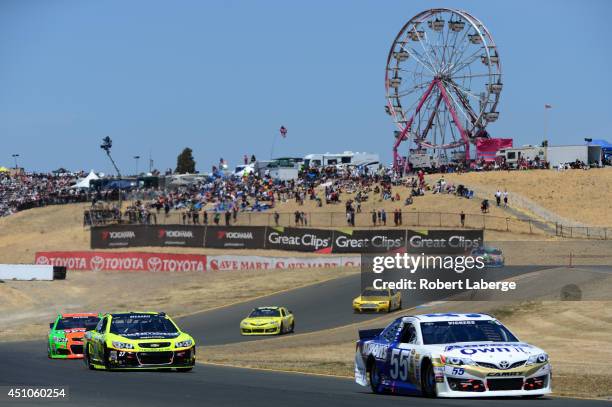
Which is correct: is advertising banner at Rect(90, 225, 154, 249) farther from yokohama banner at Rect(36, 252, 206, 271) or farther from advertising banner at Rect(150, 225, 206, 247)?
yokohama banner at Rect(36, 252, 206, 271)

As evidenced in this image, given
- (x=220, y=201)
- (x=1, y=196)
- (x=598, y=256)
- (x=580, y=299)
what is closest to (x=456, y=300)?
(x=580, y=299)

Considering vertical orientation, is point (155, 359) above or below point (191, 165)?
below

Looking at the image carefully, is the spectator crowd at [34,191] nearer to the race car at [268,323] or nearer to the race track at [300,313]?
the race track at [300,313]

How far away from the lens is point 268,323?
116ft

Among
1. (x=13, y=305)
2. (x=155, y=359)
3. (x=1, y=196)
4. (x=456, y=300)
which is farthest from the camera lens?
(x=1, y=196)

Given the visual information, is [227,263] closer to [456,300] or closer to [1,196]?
[456,300]

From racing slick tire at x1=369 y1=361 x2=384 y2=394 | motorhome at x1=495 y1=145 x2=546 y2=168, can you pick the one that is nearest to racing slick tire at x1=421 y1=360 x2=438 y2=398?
racing slick tire at x1=369 y1=361 x2=384 y2=394

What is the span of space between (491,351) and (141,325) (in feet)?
26.3

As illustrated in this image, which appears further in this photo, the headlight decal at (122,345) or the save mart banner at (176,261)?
the save mart banner at (176,261)

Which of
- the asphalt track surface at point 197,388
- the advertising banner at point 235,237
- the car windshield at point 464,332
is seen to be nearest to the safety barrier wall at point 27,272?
the advertising banner at point 235,237

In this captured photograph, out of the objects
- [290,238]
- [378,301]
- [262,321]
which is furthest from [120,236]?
[262,321]

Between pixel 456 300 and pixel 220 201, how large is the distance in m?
41.5

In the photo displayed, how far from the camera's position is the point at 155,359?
19.2 metres

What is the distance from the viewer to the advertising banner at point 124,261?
57.2 metres
